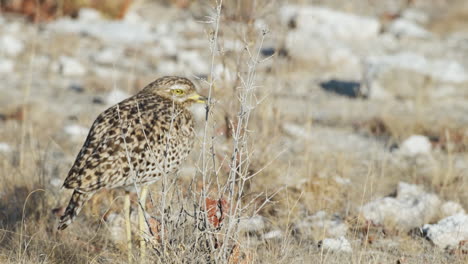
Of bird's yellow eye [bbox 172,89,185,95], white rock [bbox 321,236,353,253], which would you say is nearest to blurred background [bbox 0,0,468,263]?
white rock [bbox 321,236,353,253]

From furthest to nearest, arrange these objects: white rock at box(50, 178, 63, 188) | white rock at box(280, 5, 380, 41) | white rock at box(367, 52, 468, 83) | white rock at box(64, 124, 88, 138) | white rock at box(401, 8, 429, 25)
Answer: white rock at box(401, 8, 429, 25), white rock at box(280, 5, 380, 41), white rock at box(367, 52, 468, 83), white rock at box(64, 124, 88, 138), white rock at box(50, 178, 63, 188)

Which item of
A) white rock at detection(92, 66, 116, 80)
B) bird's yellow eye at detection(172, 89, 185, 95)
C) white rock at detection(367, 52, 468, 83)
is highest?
bird's yellow eye at detection(172, 89, 185, 95)

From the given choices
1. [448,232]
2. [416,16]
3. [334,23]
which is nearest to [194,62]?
[334,23]

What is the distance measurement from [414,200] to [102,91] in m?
4.51

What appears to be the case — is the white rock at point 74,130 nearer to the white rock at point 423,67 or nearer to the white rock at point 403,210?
the white rock at point 403,210

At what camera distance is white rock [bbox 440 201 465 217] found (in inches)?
188

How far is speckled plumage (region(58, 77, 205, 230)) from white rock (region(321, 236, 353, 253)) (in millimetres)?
972

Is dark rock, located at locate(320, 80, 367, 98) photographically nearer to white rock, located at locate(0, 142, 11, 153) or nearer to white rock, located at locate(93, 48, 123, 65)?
Answer: white rock, located at locate(93, 48, 123, 65)

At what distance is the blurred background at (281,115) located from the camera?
425 centimetres

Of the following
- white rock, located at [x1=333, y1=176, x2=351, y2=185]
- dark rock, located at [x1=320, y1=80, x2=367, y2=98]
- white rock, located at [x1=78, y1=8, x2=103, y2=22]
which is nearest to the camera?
white rock, located at [x1=333, y1=176, x2=351, y2=185]

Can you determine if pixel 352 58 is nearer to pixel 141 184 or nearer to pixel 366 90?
pixel 366 90

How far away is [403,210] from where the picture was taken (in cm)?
484

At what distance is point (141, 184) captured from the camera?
3.84 metres

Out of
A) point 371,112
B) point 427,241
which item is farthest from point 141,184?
point 371,112
